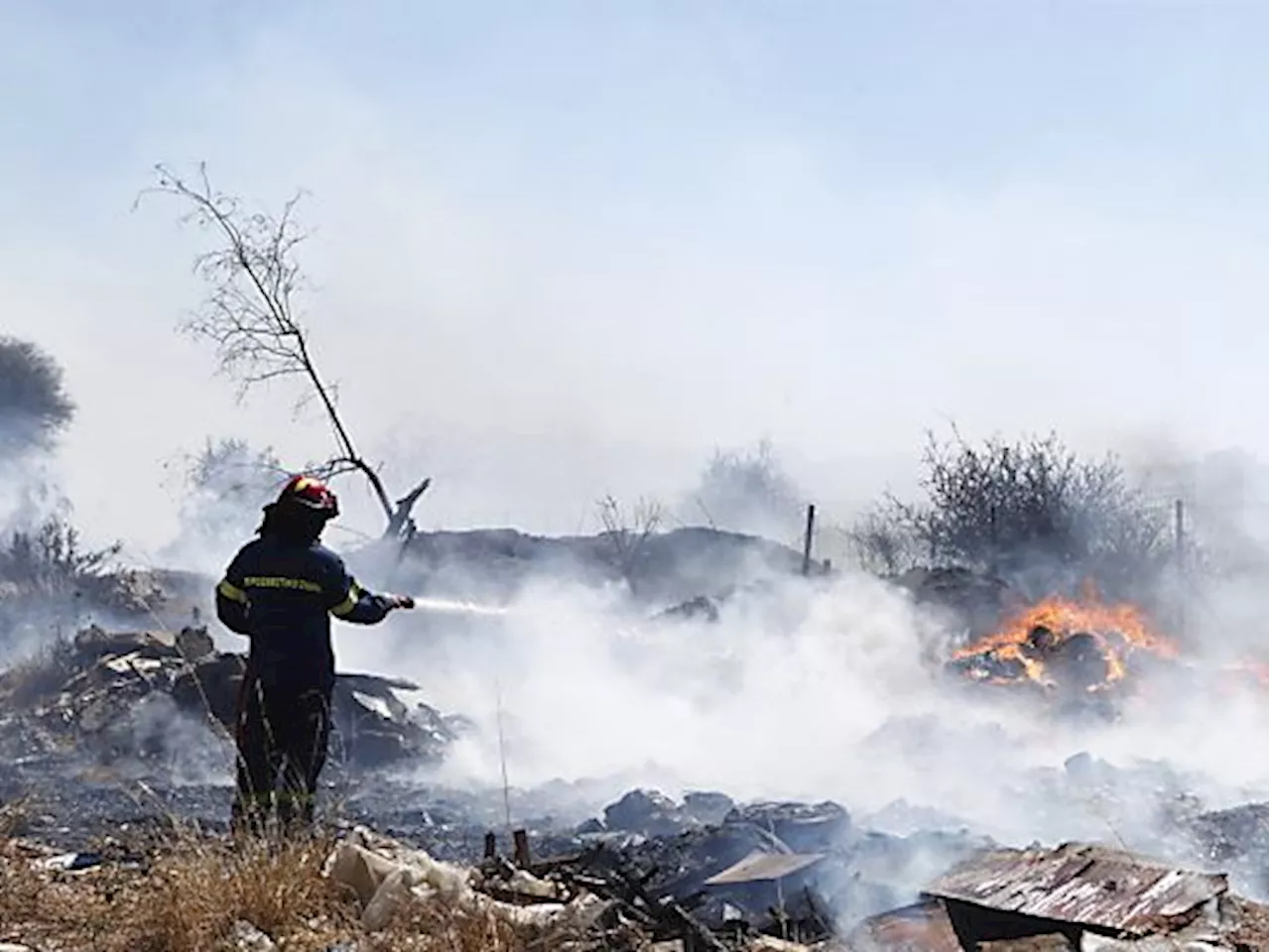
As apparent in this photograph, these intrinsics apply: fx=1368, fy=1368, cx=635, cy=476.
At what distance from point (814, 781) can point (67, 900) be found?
364 inches

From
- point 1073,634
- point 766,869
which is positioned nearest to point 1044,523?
point 1073,634

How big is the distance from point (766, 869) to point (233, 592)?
2890 millimetres

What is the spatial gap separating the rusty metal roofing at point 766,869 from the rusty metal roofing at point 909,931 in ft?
2.02

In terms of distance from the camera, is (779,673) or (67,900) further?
(779,673)

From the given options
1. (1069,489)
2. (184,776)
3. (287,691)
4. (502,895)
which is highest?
(1069,489)

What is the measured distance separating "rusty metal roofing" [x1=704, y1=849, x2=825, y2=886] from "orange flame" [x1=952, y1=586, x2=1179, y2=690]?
13.1 metres

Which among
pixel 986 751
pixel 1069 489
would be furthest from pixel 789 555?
pixel 986 751

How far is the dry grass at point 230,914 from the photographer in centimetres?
428

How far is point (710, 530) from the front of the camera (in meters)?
34.8

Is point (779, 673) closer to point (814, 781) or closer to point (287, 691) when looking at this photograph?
point (814, 781)

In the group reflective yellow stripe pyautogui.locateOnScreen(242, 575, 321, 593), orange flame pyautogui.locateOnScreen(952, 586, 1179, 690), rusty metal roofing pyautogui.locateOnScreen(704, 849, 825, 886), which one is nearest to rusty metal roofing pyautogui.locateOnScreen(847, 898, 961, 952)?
rusty metal roofing pyautogui.locateOnScreen(704, 849, 825, 886)

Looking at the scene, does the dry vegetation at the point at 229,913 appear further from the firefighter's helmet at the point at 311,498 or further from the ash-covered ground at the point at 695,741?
the firefighter's helmet at the point at 311,498

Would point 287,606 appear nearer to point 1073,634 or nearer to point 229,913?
point 229,913

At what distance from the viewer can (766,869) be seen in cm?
649
